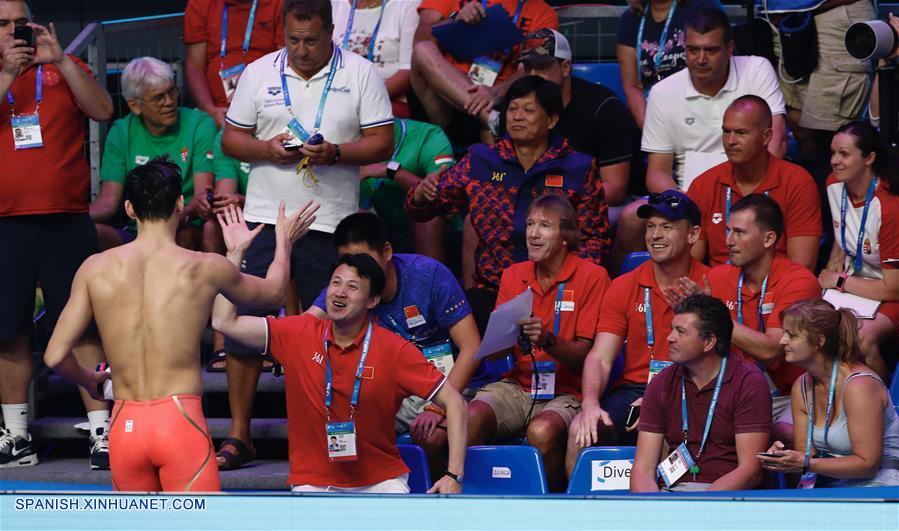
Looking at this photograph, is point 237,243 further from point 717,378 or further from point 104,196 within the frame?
point 104,196

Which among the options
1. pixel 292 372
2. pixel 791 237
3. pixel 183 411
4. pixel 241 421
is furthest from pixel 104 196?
pixel 791 237

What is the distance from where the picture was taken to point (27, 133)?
19.8ft

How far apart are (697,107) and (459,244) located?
5.03 ft

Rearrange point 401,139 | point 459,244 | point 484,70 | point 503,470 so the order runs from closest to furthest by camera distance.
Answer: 1. point 503,470
2. point 401,139
3. point 484,70
4. point 459,244

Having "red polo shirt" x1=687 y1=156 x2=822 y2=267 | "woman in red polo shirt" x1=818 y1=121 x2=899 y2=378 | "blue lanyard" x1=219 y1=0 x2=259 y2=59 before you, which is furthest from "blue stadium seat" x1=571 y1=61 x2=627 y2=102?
"woman in red polo shirt" x1=818 y1=121 x2=899 y2=378

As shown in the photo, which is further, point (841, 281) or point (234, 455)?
point (841, 281)

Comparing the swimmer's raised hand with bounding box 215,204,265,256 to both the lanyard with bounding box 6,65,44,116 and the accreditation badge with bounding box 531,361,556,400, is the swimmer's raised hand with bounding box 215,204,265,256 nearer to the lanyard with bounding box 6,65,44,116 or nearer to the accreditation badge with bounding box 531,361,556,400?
the accreditation badge with bounding box 531,361,556,400

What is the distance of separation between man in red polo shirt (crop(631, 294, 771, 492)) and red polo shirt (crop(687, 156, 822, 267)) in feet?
4.14

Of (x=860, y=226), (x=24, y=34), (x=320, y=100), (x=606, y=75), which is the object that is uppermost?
(x=24, y=34)

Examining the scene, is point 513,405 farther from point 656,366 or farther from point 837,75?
point 837,75

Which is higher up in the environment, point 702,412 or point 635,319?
point 635,319

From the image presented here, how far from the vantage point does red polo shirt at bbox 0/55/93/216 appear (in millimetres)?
5965

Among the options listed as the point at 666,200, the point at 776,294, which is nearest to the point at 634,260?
the point at 666,200

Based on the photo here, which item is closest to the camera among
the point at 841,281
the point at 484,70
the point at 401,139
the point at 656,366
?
the point at 656,366
